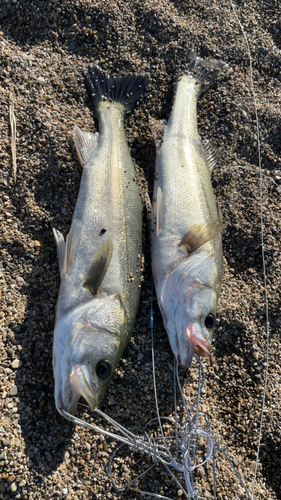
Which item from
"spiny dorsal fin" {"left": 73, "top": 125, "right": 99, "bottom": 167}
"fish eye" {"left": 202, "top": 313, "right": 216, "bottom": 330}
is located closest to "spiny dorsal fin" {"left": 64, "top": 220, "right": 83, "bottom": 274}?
"spiny dorsal fin" {"left": 73, "top": 125, "right": 99, "bottom": 167}

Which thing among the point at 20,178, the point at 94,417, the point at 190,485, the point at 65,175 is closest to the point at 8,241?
the point at 20,178

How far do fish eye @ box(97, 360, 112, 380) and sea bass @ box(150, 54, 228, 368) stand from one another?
0.63m

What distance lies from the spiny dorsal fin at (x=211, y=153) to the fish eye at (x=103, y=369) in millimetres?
2337

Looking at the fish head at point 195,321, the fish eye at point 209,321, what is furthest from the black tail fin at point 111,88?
the fish eye at point 209,321

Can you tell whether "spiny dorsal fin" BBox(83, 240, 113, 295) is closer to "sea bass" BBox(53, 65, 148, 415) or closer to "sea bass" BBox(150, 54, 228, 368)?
"sea bass" BBox(53, 65, 148, 415)

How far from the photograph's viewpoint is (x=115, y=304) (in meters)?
2.80

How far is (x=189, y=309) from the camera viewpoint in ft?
9.61

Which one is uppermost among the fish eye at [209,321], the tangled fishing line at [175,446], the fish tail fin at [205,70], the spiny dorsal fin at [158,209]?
the fish tail fin at [205,70]

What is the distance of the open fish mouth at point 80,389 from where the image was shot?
246cm

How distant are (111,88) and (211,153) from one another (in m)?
1.33

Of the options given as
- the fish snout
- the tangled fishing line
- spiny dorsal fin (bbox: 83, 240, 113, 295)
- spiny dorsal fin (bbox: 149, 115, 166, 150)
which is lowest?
the tangled fishing line

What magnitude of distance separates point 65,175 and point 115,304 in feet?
4.71

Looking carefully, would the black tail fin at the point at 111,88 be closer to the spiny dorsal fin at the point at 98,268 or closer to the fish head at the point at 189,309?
the spiny dorsal fin at the point at 98,268

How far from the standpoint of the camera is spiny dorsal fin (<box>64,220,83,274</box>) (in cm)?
293
